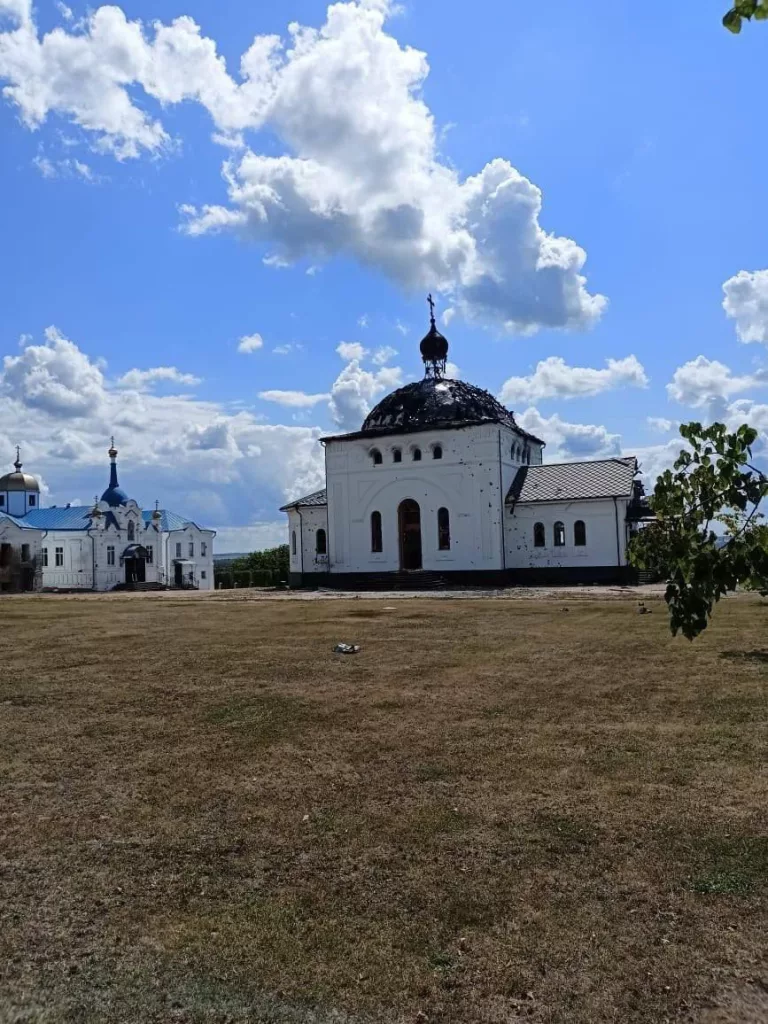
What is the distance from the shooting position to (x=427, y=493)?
132ft

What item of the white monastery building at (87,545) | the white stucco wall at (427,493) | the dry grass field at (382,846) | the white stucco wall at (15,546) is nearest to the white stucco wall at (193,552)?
the white monastery building at (87,545)

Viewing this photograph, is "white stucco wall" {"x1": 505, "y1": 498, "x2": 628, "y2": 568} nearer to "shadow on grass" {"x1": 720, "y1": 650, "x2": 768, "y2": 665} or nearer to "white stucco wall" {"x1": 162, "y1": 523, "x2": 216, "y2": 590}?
"shadow on grass" {"x1": 720, "y1": 650, "x2": 768, "y2": 665}

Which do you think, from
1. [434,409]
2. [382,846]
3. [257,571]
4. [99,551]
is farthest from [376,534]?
[382,846]

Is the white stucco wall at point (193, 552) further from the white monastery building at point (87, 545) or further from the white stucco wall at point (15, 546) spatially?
the white stucco wall at point (15, 546)

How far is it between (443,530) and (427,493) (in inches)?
77.6

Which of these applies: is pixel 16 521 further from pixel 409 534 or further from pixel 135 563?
pixel 409 534

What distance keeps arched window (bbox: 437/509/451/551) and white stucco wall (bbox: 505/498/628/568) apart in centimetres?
289

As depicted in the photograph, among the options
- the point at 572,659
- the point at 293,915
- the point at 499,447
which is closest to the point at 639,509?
the point at 499,447

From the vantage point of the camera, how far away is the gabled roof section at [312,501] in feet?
143

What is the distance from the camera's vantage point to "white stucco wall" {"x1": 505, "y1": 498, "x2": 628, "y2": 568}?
36781mm

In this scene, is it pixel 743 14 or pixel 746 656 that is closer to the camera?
pixel 743 14

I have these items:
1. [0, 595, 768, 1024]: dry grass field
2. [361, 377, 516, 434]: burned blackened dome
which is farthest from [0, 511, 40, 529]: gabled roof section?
[0, 595, 768, 1024]: dry grass field

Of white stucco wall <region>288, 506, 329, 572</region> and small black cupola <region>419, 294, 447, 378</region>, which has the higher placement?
small black cupola <region>419, 294, 447, 378</region>

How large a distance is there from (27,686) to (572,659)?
25.6 ft
